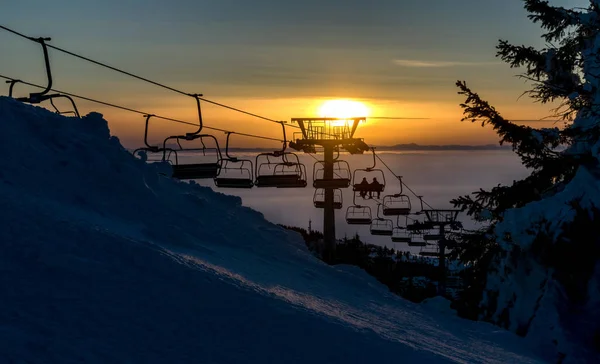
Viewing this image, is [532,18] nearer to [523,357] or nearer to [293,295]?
[523,357]

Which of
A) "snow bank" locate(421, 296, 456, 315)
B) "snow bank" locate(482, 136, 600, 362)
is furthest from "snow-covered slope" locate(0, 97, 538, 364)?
"snow bank" locate(482, 136, 600, 362)

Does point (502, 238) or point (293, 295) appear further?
point (502, 238)

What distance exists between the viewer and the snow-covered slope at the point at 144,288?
575cm

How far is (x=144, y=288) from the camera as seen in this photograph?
671 centimetres

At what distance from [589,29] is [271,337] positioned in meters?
13.5

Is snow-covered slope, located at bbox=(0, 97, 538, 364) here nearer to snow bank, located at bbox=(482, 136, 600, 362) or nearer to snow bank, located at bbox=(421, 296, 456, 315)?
snow bank, located at bbox=(421, 296, 456, 315)

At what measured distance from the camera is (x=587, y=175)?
1277cm

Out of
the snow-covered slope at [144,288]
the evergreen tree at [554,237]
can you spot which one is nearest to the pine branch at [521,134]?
the evergreen tree at [554,237]

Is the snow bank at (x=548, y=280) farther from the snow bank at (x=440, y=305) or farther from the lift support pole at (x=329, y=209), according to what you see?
the lift support pole at (x=329, y=209)

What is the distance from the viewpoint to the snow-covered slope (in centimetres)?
575

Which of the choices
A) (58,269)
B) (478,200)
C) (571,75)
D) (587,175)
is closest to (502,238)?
(587,175)

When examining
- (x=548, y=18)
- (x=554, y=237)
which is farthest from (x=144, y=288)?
(x=548, y=18)

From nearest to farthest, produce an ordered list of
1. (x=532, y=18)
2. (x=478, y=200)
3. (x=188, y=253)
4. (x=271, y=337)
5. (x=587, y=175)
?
(x=271, y=337), (x=188, y=253), (x=587, y=175), (x=478, y=200), (x=532, y=18)

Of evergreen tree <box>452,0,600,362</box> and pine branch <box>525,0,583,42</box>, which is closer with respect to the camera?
evergreen tree <box>452,0,600,362</box>
